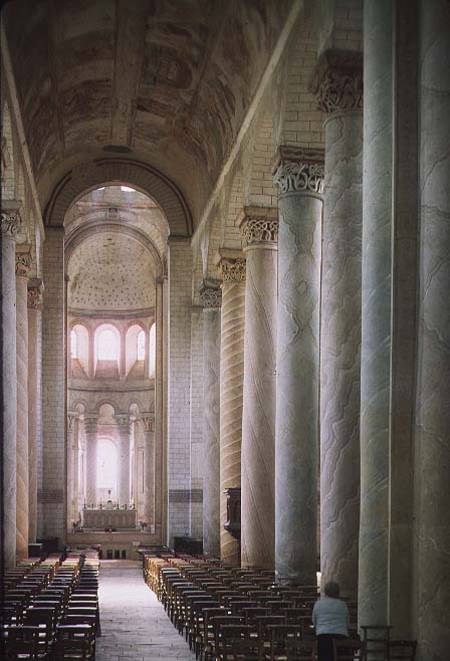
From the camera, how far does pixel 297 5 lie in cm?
1695

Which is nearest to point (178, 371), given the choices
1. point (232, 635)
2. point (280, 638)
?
point (280, 638)

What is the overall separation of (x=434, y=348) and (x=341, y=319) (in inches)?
164

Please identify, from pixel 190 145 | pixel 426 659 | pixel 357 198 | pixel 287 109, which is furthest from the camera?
pixel 190 145

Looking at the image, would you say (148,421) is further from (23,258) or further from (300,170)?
(300,170)

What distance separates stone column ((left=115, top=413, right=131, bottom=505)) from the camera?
47.3 meters

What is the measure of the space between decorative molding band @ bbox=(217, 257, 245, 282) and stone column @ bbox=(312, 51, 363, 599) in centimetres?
1116

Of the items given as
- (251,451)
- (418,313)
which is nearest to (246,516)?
(251,451)

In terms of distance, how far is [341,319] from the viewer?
1418 centimetres

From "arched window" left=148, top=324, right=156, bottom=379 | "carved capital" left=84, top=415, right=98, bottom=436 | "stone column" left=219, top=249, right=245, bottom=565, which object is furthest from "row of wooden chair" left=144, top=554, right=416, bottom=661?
"carved capital" left=84, top=415, right=98, bottom=436

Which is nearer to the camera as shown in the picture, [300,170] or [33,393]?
[300,170]

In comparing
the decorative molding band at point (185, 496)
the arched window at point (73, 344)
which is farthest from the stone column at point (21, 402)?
the arched window at point (73, 344)

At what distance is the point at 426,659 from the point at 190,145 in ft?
71.3

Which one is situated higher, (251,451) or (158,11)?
(158,11)

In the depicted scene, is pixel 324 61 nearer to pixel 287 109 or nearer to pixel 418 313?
pixel 287 109
